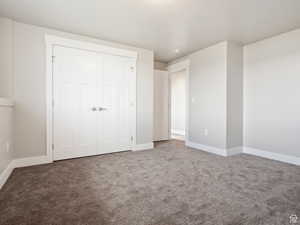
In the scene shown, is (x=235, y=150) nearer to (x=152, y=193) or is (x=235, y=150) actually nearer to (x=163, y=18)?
(x=152, y=193)

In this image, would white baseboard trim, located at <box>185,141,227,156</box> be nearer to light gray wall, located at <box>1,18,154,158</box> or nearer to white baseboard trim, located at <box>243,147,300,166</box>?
white baseboard trim, located at <box>243,147,300,166</box>

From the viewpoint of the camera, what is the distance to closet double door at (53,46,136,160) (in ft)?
10.00

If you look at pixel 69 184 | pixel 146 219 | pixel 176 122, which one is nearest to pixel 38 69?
pixel 69 184

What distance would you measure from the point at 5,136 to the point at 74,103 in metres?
1.19

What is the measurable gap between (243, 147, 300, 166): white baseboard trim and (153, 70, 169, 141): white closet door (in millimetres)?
2288

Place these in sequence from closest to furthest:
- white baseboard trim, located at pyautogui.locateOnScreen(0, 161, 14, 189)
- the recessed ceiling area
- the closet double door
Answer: white baseboard trim, located at pyautogui.locateOnScreen(0, 161, 14, 189)
the recessed ceiling area
the closet double door

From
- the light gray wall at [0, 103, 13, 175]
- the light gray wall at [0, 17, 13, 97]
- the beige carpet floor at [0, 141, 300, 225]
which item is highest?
the light gray wall at [0, 17, 13, 97]

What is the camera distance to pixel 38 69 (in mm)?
2848

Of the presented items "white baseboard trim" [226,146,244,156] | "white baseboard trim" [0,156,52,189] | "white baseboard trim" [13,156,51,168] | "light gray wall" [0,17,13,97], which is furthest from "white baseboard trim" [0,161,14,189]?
"white baseboard trim" [226,146,244,156]

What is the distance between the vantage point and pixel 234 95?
354 centimetres

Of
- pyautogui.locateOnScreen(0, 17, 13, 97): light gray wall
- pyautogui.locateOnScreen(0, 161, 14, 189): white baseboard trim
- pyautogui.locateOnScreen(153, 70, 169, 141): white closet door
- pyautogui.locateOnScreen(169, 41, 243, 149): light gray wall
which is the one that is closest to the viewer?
pyautogui.locateOnScreen(0, 161, 14, 189): white baseboard trim

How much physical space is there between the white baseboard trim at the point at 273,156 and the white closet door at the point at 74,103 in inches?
132

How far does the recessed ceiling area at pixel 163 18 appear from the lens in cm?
223

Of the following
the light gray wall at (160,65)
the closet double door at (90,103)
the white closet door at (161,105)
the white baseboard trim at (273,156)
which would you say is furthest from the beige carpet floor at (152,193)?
the light gray wall at (160,65)
